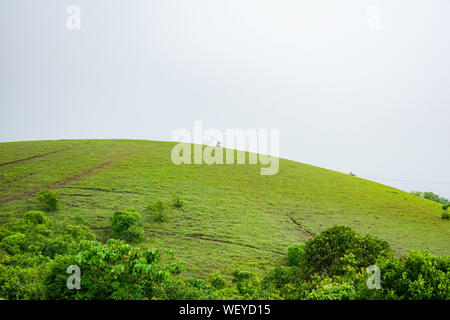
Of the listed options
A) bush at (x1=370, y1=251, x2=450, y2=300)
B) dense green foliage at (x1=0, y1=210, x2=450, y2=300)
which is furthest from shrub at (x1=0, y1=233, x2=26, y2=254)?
bush at (x1=370, y1=251, x2=450, y2=300)

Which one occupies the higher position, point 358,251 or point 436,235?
point 358,251

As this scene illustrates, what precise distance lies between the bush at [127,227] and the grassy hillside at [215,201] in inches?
31.1

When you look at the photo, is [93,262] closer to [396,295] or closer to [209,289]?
[209,289]

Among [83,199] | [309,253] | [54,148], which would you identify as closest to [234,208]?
[83,199]

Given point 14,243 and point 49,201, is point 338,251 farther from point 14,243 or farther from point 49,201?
point 49,201

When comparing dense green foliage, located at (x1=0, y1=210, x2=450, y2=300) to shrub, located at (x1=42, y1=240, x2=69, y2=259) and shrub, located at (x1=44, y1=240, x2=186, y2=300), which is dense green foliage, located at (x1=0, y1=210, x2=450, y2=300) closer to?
shrub, located at (x1=44, y1=240, x2=186, y2=300)

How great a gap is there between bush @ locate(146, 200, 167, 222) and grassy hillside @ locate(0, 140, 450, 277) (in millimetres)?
633

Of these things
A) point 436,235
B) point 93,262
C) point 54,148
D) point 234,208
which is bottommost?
point 436,235

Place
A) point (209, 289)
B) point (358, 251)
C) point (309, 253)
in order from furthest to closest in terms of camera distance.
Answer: point (309, 253) < point (358, 251) < point (209, 289)

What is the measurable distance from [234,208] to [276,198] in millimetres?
6752

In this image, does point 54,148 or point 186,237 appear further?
point 54,148

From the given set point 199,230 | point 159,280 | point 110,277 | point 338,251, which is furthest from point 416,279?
point 199,230

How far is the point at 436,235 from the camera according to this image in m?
28.1

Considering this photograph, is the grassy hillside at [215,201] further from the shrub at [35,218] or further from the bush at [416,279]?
the bush at [416,279]
